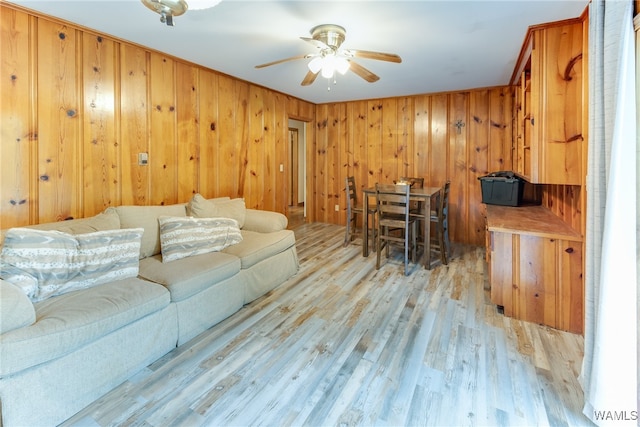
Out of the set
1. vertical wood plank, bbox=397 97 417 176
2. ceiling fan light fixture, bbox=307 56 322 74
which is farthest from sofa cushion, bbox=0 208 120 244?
vertical wood plank, bbox=397 97 417 176

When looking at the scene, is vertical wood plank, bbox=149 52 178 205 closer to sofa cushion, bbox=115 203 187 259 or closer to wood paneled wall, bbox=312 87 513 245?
sofa cushion, bbox=115 203 187 259

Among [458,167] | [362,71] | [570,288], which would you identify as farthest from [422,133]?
[570,288]

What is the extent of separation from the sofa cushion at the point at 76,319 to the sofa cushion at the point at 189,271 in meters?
0.09

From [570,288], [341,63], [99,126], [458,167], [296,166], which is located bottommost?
[570,288]

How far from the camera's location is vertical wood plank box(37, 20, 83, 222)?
2.41 m

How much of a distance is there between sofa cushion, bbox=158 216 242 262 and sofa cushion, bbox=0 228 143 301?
0.29 metres

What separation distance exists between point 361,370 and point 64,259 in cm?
187

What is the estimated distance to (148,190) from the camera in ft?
10.4

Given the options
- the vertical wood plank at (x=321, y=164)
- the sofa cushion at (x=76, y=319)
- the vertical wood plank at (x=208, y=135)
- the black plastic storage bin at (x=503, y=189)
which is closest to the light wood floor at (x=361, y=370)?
the sofa cushion at (x=76, y=319)

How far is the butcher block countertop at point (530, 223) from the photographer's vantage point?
226 centimetres

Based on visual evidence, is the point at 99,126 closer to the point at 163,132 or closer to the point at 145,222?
the point at 163,132

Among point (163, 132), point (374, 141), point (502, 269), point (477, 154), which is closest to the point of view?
point (502, 269)

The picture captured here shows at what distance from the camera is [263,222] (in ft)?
11.0

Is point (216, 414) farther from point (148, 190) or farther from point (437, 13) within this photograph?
point (437, 13)
